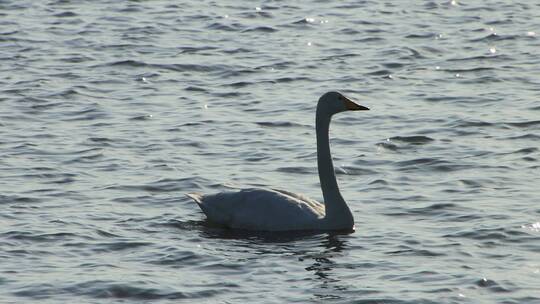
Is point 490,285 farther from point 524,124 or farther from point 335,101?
point 524,124

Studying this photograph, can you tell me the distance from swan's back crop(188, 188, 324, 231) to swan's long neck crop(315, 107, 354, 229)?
18cm

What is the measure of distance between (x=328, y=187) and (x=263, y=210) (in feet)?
2.64

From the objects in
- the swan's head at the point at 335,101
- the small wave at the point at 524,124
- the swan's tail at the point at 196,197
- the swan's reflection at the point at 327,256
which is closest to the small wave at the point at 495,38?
the small wave at the point at 524,124

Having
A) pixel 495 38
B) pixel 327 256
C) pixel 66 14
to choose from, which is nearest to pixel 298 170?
pixel 327 256

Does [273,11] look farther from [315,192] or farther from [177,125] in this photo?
[315,192]

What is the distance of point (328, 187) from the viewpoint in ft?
52.2

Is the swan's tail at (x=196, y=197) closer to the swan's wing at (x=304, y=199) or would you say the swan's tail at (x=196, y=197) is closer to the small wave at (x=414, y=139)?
the swan's wing at (x=304, y=199)

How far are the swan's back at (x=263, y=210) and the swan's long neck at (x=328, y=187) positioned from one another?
0.59 feet

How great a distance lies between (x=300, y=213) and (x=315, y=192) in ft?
5.81

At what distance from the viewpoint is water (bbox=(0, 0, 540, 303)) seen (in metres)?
13.8

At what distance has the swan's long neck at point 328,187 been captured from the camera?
15.6 meters

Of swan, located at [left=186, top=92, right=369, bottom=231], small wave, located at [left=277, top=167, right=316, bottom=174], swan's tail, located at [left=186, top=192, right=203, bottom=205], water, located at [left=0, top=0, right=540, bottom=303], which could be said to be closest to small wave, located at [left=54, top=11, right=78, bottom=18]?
water, located at [left=0, top=0, right=540, bottom=303]

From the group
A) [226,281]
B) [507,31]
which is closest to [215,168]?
[226,281]

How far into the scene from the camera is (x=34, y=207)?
16.4 meters
